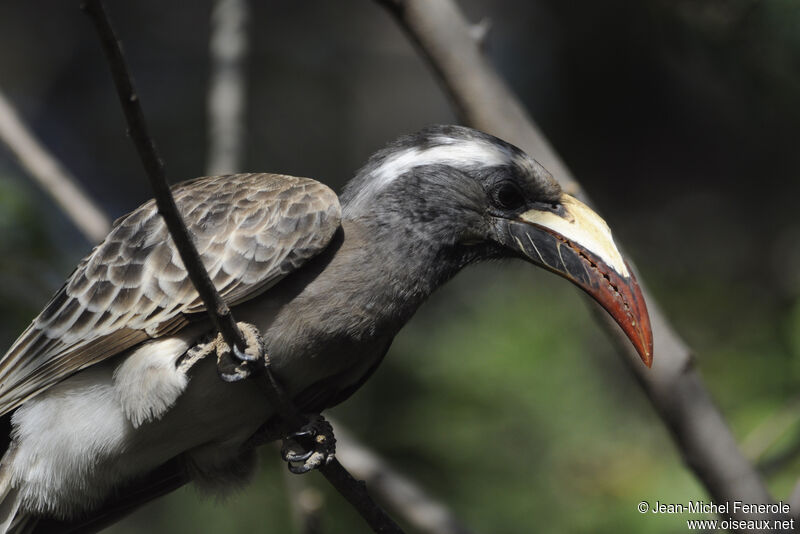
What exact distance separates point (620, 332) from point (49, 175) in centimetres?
334

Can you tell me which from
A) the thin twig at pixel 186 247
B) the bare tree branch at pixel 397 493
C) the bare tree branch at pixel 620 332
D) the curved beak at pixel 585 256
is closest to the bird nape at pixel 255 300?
the curved beak at pixel 585 256


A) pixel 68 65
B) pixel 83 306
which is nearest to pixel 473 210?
pixel 83 306

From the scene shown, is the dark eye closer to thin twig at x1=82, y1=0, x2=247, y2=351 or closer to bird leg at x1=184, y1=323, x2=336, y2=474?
bird leg at x1=184, y1=323, x2=336, y2=474

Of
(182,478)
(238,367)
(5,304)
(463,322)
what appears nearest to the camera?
(238,367)

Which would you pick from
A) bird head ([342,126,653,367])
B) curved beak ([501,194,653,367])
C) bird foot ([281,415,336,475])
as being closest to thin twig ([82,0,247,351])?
bird foot ([281,415,336,475])

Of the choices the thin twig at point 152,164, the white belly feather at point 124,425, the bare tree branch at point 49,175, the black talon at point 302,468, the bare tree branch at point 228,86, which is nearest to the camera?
the thin twig at point 152,164

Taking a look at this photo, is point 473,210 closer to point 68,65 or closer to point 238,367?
point 238,367

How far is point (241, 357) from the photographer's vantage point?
340 centimetres

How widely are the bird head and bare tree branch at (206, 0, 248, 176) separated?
73.7 inches

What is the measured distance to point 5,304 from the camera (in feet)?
19.6

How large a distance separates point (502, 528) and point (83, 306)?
276 cm

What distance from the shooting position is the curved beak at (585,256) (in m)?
3.79

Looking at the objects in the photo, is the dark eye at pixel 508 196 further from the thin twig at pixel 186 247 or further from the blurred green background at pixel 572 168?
the blurred green background at pixel 572 168

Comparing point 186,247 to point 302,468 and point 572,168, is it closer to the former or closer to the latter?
point 302,468
